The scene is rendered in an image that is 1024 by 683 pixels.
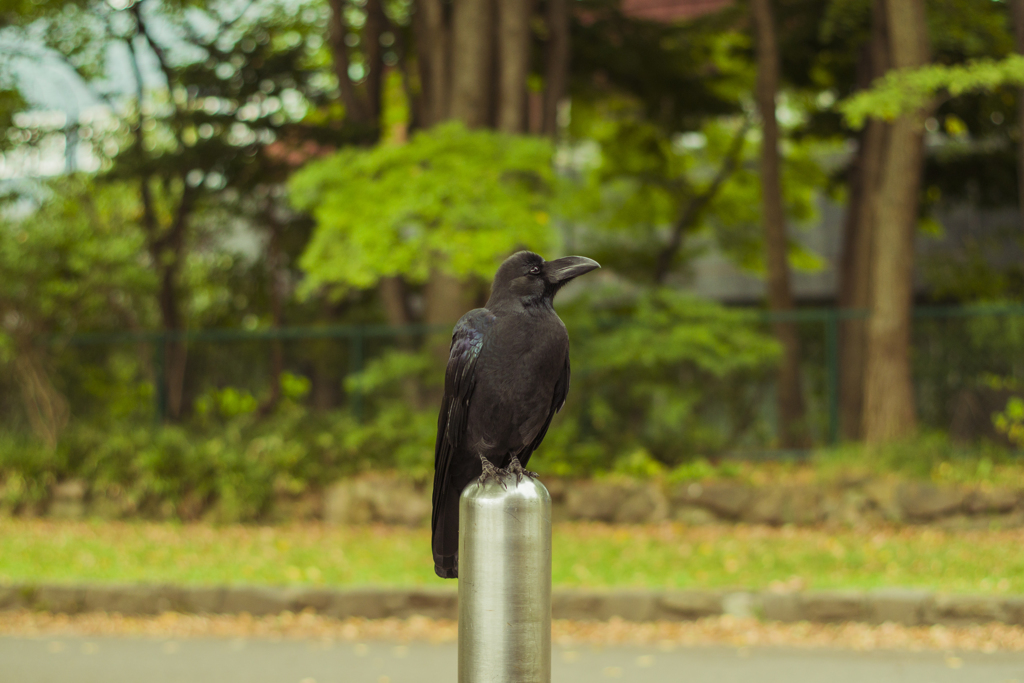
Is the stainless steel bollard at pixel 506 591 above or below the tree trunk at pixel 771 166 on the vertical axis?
below

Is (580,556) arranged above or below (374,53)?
below

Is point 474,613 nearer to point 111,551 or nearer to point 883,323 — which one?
point 111,551

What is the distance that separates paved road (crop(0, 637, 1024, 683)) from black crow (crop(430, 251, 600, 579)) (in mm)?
3001

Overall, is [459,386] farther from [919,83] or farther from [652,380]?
[652,380]

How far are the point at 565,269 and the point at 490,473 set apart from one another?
669 millimetres

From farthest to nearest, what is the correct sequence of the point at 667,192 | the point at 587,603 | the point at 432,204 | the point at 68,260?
1. the point at 667,192
2. the point at 68,260
3. the point at 432,204
4. the point at 587,603

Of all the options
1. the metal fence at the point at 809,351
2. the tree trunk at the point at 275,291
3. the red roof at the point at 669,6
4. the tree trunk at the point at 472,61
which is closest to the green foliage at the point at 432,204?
the tree trunk at the point at 472,61

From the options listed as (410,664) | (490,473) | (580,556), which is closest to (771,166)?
(580,556)

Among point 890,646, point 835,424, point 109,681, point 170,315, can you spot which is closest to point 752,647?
point 890,646

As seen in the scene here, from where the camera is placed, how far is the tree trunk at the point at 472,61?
10.9m

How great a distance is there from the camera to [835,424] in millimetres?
11062

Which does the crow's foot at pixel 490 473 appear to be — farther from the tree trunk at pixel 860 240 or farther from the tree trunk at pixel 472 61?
the tree trunk at pixel 860 240

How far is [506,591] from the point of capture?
7.67 feet

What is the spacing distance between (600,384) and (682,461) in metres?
1.30
